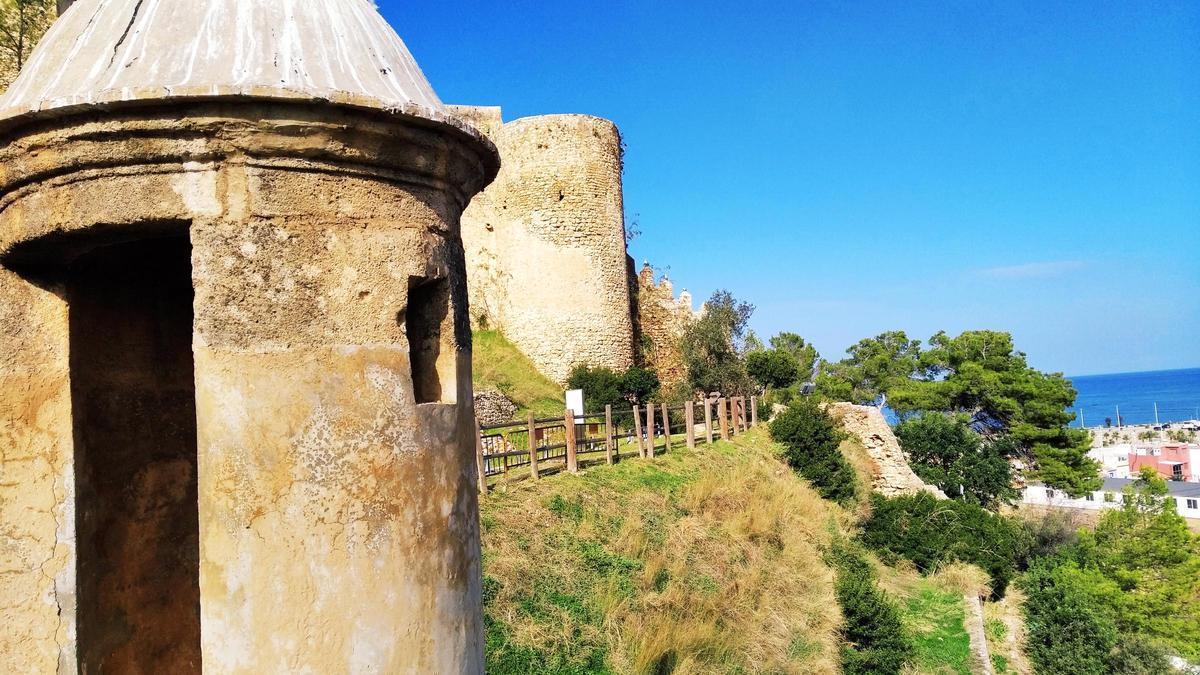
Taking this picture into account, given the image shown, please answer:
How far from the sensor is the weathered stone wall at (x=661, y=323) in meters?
28.5

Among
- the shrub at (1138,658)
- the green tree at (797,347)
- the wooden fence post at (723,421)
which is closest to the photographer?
the shrub at (1138,658)

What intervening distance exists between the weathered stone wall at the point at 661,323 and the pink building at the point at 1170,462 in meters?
44.4

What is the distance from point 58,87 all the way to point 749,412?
71.9 feet

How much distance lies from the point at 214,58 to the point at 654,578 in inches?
330

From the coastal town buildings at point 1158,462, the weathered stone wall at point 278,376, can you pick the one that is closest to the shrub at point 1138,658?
the weathered stone wall at point 278,376

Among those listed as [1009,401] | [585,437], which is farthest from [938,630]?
[1009,401]

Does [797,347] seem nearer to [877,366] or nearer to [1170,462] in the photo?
[877,366]

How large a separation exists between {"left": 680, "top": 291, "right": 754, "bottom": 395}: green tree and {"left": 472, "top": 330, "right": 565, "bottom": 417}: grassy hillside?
14.9 feet

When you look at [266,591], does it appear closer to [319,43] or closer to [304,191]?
[304,191]

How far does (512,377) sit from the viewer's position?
24.3 metres

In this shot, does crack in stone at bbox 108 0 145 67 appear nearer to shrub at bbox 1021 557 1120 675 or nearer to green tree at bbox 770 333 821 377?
shrub at bbox 1021 557 1120 675

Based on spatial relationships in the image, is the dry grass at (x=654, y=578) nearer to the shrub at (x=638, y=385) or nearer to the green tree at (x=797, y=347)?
the shrub at (x=638, y=385)

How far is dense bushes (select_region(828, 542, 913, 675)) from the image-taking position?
10969 mm

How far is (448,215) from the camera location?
2545 mm
